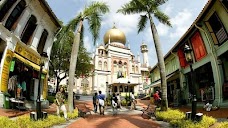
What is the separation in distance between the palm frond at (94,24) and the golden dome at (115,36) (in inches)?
1770

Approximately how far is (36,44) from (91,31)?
4.92 metres

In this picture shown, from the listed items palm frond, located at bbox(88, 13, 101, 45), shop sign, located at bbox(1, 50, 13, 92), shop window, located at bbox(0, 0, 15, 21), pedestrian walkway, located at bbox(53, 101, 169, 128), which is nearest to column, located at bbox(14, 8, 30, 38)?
shop window, located at bbox(0, 0, 15, 21)

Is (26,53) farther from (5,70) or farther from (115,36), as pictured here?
(115,36)

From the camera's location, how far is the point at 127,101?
78.3ft

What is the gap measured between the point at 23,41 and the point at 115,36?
4607cm

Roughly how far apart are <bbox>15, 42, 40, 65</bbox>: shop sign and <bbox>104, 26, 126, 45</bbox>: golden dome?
144ft

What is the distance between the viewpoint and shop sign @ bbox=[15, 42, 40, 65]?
48.8 feet

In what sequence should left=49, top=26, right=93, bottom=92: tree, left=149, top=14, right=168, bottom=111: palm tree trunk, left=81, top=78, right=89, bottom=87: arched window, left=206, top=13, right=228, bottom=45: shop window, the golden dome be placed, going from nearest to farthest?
left=149, top=14, right=168, bottom=111: palm tree trunk
left=206, top=13, right=228, bottom=45: shop window
left=49, top=26, right=93, bottom=92: tree
left=81, top=78, right=89, bottom=87: arched window
the golden dome

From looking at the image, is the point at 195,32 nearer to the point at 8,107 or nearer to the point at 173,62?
the point at 173,62

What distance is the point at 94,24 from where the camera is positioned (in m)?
16.0

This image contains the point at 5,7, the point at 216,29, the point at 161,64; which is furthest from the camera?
the point at 216,29

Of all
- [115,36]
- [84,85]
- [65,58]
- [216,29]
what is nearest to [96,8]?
[216,29]

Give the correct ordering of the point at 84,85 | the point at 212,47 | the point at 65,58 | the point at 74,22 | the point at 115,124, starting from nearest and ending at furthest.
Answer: the point at 115,124, the point at 212,47, the point at 74,22, the point at 65,58, the point at 84,85

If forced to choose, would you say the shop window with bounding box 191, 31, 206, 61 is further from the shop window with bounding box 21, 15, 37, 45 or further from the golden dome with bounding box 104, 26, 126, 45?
the golden dome with bounding box 104, 26, 126, 45
